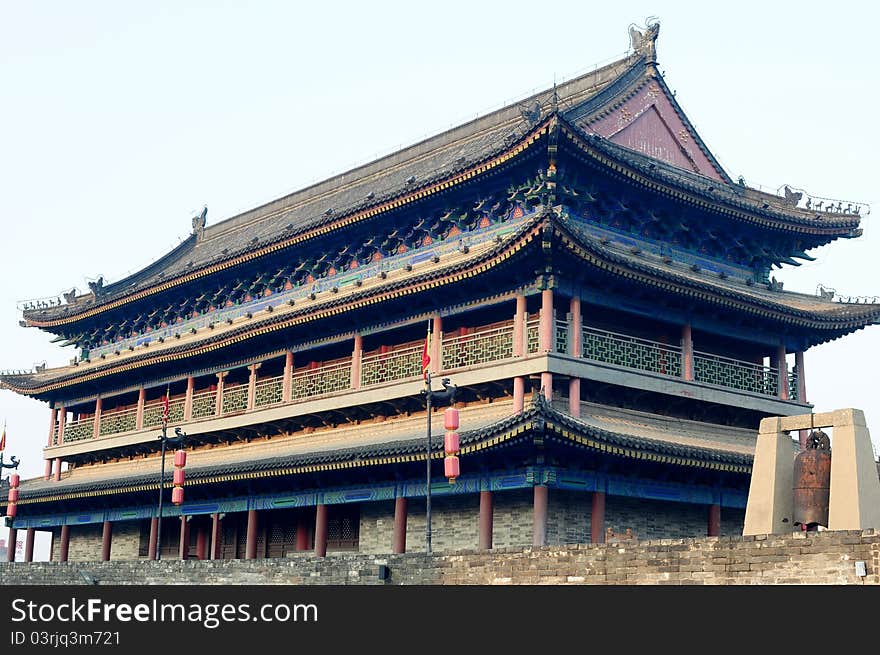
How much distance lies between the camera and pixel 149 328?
136ft

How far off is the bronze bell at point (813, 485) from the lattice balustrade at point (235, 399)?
20.3 meters

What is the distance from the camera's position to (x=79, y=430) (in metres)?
42.5

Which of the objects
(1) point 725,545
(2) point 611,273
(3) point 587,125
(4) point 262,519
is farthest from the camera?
(4) point 262,519

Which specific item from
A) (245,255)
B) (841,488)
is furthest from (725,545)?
(245,255)

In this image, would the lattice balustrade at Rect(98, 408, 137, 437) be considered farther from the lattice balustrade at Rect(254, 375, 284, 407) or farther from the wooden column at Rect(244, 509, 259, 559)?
the wooden column at Rect(244, 509, 259, 559)

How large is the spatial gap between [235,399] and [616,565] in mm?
19734

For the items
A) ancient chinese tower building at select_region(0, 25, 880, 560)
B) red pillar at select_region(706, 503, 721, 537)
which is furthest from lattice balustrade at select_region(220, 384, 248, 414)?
red pillar at select_region(706, 503, 721, 537)

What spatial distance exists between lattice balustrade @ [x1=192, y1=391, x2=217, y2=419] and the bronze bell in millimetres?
22156

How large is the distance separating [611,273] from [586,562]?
9.83 meters

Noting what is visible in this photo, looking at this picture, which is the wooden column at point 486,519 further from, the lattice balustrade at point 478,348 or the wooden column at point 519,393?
the lattice balustrade at point 478,348

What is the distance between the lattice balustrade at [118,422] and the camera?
40.0 metres
